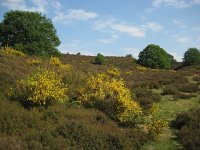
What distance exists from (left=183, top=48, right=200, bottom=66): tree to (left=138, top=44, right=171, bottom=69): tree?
1197 centimetres

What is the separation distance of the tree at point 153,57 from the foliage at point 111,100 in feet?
172

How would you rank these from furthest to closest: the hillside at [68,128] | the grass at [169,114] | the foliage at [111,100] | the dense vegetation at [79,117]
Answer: the foliage at [111,100], the grass at [169,114], the dense vegetation at [79,117], the hillside at [68,128]

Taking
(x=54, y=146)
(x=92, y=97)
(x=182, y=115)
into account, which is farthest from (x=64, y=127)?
(x=182, y=115)

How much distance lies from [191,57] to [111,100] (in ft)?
227

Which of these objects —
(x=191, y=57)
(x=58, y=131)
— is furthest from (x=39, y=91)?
(x=191, y=57)

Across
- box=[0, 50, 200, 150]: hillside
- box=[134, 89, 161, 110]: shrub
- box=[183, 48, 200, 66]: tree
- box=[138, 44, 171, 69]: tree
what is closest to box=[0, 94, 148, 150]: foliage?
box=[0, 50, 200, 150]: hillside

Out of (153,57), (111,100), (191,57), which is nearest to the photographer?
(111,100)

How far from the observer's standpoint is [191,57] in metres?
78.1

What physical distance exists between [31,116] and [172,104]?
378 inches

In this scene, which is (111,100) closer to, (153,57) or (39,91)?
(39,91)

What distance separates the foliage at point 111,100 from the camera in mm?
12180

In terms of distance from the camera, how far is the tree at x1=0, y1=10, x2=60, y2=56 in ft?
112

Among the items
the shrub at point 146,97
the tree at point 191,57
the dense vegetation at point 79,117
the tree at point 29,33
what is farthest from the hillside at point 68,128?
the tree at point 191,57

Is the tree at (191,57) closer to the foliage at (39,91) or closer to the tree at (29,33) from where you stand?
the tree at (29,33)
